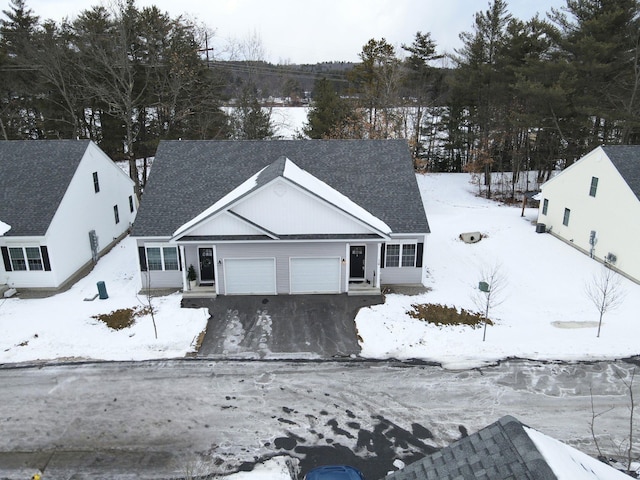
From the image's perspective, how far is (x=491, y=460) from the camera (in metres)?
5.69

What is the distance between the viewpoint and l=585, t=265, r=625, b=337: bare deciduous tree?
58.9 ft

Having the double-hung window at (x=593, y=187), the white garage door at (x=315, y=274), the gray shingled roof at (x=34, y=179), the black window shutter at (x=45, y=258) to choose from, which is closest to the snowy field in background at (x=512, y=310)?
the white garage door at (x=315, y=274)

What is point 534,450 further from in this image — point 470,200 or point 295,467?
point 470,200

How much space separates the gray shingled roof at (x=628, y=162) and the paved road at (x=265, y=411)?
396 inches

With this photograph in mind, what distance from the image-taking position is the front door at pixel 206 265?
19625 millimetres

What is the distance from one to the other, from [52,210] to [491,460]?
20.0 metres

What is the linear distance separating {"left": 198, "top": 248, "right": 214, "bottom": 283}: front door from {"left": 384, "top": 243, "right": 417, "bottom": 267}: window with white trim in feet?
24.1

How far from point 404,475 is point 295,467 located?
5292 mm

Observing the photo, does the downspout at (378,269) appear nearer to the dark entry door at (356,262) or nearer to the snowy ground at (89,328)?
the dark entry door at (356,262)

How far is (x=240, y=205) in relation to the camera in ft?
60.6

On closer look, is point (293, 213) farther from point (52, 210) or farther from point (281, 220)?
point (52, 210)

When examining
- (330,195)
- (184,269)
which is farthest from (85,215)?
(330,195)

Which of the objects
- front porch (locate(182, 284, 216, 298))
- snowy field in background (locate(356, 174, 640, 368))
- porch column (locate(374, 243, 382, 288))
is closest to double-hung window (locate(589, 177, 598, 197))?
snowy field in background (locate(356, 174, 640, 368))

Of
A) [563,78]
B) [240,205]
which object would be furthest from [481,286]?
[563,78]
